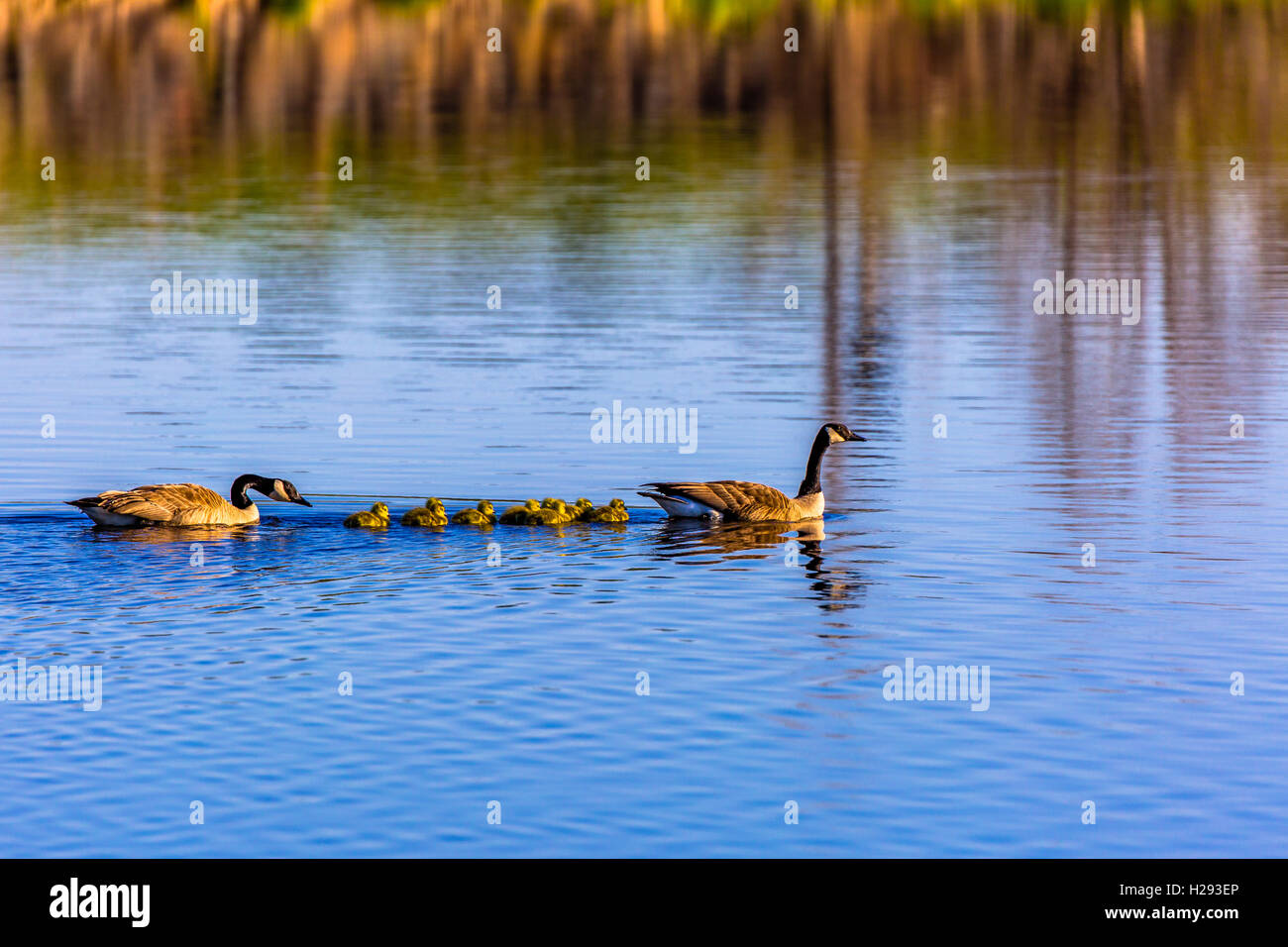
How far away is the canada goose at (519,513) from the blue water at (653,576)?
53 centimetres

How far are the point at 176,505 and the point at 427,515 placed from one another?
125 inches

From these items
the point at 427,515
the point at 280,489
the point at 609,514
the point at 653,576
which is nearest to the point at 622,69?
the point at 280,489

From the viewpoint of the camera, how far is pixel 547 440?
111 feet

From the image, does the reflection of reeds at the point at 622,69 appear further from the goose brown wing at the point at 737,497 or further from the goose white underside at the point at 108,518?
the goose white underside at the point at 108,518

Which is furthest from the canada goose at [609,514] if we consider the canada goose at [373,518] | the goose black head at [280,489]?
the goose black head at [280,489]

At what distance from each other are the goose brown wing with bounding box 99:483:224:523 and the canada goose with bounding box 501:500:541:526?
12.1 feet

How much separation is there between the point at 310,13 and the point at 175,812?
4426 inches

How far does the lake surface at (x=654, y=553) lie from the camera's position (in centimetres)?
1648

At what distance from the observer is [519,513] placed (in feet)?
87.4

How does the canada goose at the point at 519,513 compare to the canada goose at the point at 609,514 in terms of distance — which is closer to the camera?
the canada goose at the point at 519,513

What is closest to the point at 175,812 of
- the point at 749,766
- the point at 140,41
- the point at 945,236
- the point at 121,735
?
the point at 121,735

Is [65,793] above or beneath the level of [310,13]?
beneath

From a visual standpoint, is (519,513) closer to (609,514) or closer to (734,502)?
(609,514)
